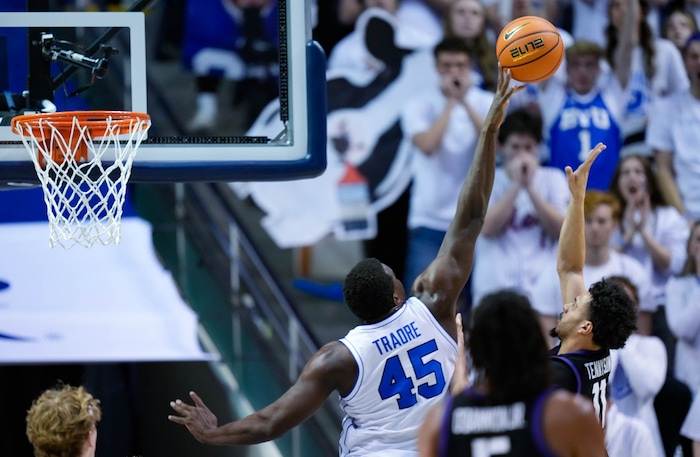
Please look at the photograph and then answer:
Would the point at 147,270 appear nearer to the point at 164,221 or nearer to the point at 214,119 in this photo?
the point at 164,221

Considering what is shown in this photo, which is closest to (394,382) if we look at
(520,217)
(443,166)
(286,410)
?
(286,410)

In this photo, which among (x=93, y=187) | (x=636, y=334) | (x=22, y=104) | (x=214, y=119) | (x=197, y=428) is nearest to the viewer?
(x=197, y=428)

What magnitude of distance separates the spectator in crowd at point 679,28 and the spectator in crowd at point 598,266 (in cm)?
154

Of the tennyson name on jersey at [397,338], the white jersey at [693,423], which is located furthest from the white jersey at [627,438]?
the tennyson name on jersey at [397,338]

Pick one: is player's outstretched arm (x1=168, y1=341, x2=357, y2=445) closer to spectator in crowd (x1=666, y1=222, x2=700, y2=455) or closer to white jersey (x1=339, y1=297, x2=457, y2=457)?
white jersey (x1=339, y1=297, x2=457, y2=457)

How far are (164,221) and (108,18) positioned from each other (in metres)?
2.77

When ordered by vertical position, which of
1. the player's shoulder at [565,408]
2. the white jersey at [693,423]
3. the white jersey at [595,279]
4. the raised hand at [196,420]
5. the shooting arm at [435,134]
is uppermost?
the shooting arm at [435,134]

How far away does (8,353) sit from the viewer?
255 inches

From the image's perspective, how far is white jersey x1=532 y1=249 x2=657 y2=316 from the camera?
6430 mm

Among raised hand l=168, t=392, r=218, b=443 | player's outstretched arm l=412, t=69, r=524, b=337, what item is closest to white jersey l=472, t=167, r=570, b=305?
player's outstretched arm l=412, t=69, r=524, b=337

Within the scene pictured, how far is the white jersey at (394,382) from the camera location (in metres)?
3.93

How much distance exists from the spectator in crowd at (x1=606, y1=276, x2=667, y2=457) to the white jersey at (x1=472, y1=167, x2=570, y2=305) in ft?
2.45

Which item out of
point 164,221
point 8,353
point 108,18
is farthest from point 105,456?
point 108,18

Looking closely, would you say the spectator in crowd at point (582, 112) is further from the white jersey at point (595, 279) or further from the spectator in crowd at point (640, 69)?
the white jersey at point (595, 279)
